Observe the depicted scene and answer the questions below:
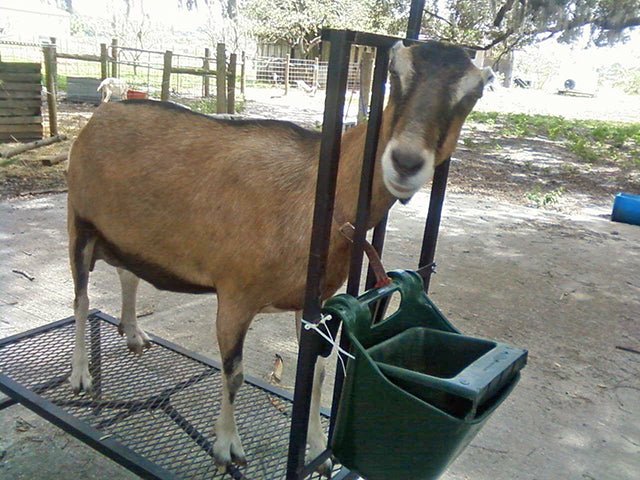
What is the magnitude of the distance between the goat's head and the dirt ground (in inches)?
59.9

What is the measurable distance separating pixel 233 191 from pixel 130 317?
1241 millimetres

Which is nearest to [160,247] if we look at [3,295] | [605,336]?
[3,295]

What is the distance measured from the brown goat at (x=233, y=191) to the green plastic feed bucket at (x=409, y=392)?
1.10 feet

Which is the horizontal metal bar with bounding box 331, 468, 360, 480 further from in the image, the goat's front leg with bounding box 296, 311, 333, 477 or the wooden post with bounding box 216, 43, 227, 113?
the wooden post with bounding box 216, 43, 227, 113

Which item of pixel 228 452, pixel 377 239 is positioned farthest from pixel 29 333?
pixel 377 239

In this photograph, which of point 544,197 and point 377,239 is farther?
point 544,197

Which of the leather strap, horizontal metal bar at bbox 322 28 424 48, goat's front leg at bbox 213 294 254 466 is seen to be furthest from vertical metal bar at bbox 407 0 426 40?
goat's front leg at bbox 213 294 254 466

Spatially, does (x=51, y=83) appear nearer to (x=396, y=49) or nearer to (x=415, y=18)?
(x=415, y=18)

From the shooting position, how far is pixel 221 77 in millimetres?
10039

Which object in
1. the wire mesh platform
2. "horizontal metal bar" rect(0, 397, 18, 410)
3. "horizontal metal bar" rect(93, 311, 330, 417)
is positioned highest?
"horizontal metal bar" rect(93, 311, 330, 417)

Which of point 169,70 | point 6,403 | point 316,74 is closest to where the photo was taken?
point 6,403

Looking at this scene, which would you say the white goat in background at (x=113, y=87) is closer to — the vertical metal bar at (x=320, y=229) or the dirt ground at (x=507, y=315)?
the dirt ground at (x=507, y=315)

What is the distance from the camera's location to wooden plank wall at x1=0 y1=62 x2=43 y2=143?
9047 millimetres

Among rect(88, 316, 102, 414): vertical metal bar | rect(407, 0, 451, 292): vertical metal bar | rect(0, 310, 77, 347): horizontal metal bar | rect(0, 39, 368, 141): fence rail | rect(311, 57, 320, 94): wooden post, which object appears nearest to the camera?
rect(407, 0, 451, 292): vertical metal bar
